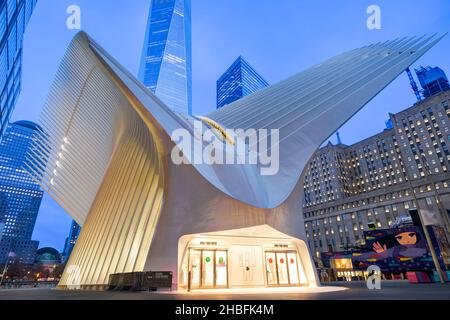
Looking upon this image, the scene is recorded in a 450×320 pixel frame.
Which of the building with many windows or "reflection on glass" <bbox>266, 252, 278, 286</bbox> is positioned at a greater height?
the building with many windows

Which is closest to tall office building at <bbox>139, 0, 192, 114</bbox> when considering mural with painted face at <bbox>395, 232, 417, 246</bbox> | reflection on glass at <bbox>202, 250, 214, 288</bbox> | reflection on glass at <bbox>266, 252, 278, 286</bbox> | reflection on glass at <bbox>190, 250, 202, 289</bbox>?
mural with painted face at <bbox>395, 232, 417, 246</bbox>

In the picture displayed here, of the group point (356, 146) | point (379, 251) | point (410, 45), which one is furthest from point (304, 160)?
point (356, 146)

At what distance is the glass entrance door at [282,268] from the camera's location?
17.6 meters

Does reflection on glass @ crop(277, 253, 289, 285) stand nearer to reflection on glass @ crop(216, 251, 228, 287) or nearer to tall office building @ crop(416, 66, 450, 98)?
reflection on glass @ crop(216, 251, 228, 287)

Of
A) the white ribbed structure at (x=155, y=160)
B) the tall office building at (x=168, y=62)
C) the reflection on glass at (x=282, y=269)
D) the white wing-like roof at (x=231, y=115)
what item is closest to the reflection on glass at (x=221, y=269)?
the white ribbed structure at (x=155, y=160)

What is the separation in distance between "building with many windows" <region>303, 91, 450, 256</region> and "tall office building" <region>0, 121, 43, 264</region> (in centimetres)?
15093

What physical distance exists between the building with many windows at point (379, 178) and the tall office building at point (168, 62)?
92.0 meters

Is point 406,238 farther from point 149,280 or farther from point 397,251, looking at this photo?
point 149,280

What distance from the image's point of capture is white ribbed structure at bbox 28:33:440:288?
15359 mm

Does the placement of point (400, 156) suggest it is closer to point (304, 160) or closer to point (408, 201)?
point (408, 201)

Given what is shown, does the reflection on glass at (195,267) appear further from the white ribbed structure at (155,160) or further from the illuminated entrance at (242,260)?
the white ribbed structure at (155,160)

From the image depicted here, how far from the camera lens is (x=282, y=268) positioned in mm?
18016

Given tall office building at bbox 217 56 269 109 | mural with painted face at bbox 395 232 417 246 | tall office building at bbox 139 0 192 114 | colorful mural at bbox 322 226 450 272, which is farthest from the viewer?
tall office building at bbox 217 56 269 109
